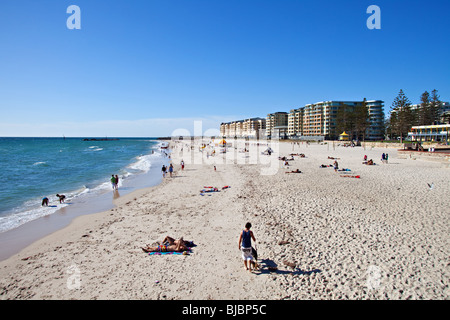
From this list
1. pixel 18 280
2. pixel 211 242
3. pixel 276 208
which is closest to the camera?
pixel 18 280

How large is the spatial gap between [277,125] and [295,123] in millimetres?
18301

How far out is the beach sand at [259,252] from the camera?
19.5 ft

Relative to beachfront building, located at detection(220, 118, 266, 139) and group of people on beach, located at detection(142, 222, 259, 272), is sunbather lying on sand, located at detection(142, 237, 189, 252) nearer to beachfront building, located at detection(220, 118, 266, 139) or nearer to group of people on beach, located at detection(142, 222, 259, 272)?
group of people on beach, located at detection(142, 222, 259, 272)

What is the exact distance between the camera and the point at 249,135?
147500 mm

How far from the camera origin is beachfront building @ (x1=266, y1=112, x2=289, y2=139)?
124750 millimetres

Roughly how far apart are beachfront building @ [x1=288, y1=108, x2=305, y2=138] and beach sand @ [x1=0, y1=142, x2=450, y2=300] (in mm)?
99478

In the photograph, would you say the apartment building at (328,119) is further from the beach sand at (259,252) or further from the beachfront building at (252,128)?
the beach sand at (259,252)

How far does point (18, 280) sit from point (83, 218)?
5.93 m

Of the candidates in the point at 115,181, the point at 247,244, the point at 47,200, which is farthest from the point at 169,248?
the point at 115,181

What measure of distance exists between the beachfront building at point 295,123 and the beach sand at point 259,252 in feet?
326

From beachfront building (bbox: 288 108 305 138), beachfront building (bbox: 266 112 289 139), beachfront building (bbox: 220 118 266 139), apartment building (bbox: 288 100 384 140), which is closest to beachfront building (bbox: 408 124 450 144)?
apartment building (bbox: 288 100 384 140)

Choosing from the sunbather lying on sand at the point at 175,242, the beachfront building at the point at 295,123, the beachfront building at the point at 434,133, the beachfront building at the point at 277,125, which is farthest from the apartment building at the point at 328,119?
the sunbather lying on sand at the point at 175,242
